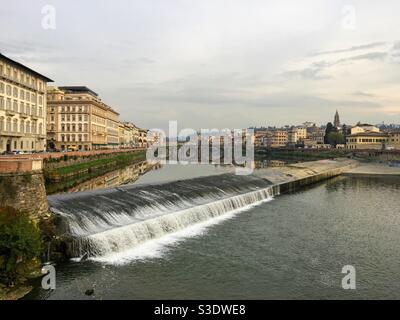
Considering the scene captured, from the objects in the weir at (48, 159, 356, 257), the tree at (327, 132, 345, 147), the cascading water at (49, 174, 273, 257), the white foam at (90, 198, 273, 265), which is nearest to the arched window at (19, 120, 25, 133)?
the weir at (48, 159, 356, 257)

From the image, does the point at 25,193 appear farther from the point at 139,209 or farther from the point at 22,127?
the point at 22,127

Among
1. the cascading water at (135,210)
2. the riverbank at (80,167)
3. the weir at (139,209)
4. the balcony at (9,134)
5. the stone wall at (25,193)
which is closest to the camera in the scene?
the stone wall at (25,193)

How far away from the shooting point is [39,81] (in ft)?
226

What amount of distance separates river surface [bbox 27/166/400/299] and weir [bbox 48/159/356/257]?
76 cm

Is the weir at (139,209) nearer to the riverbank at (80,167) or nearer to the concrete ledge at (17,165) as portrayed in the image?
the concrete ledge at (17,165)

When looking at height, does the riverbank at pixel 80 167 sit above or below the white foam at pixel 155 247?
above

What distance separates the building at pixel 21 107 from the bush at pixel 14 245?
140 ft

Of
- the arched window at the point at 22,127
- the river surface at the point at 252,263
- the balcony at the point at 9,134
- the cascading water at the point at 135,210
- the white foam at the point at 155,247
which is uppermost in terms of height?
the arched window at the point at 22,127

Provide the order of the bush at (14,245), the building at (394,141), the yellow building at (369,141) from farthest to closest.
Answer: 1. the yellow building at (369,141)
2. the building at (394,141)
3. the bush at (14,245)

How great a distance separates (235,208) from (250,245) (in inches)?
489

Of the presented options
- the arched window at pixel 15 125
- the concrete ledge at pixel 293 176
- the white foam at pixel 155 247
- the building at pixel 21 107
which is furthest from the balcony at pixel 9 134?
the white foam at pixel 155 247

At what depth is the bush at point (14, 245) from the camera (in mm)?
15750
